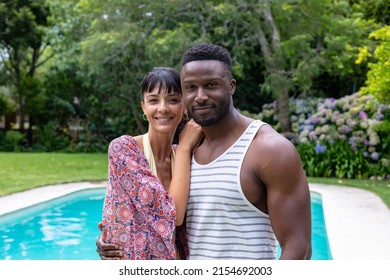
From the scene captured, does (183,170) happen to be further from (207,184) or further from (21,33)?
(21,33)

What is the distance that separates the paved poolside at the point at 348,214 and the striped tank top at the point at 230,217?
3.77 metres

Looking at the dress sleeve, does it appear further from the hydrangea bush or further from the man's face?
the hydrangea bush

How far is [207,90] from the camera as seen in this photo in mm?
1761

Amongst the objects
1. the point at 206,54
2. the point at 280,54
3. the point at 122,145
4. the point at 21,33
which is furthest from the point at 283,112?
the point at 206,54

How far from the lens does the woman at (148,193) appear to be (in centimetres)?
185

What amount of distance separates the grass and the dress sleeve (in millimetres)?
7860

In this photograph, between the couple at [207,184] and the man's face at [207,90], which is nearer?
the couple at [207,184]

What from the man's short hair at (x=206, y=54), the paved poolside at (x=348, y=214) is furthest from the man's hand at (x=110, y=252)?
the paved poolside at (x=348, y=214)

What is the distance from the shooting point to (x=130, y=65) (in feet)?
53.8

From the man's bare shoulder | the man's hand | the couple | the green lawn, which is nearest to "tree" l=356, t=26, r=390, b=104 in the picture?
the green lawn

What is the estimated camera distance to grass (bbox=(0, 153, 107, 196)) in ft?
35.0

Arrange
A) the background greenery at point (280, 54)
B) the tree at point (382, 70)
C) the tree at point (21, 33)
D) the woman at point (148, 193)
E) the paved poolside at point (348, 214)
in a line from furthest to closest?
the tree at point (21, 33), the background greenery at point (280, 54), the tree at point (382, 70), the paved poolside at point (348, 214), the woman at point (148, 193)

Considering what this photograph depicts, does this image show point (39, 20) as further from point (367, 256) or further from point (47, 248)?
point (367, 256)

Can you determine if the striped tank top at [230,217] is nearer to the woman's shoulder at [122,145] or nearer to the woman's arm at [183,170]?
the woman's arm at [183,170]
